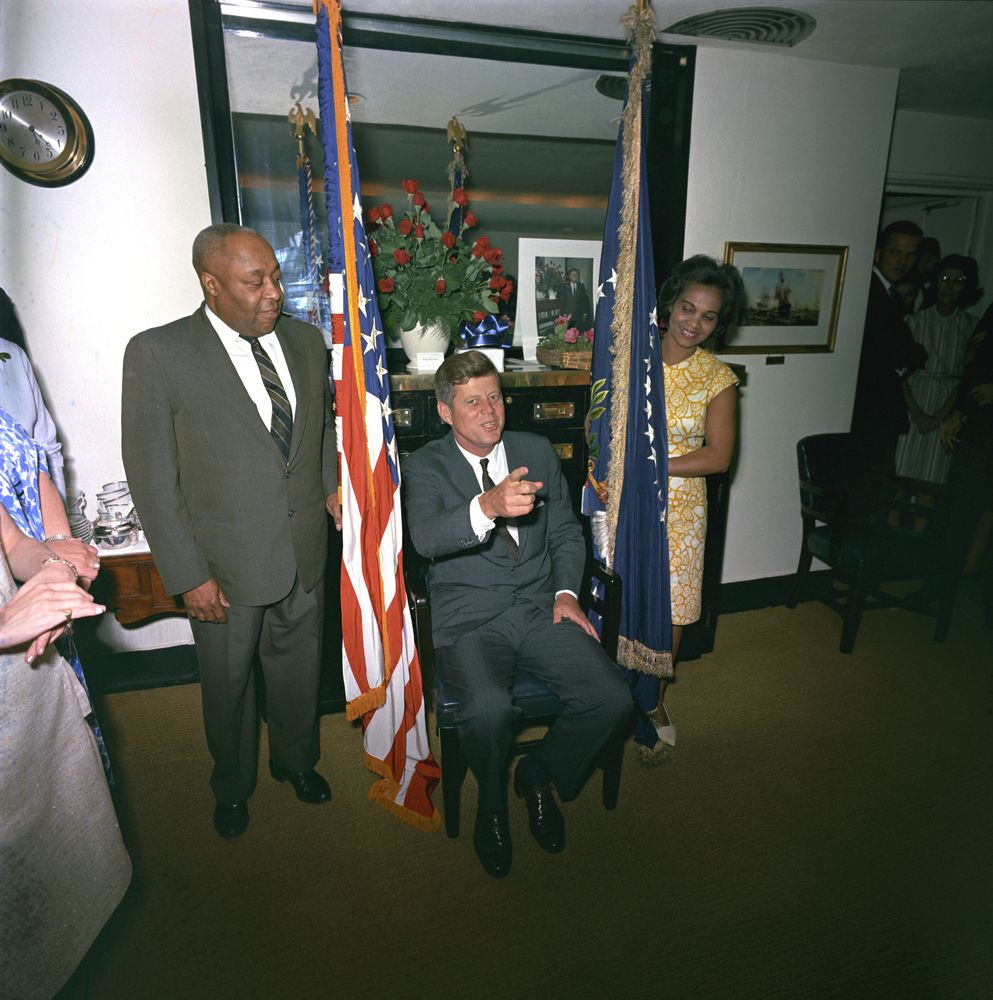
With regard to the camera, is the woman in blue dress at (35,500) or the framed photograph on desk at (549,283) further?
the framed photograph on desk at (549,283)

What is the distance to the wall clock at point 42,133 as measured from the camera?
2.32 meters

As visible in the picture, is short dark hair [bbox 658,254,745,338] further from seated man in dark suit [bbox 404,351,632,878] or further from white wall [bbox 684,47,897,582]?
white wall [bbox 684,47,897,582]

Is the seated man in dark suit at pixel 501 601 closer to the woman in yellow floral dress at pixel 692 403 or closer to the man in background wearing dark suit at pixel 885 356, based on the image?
the woman in yellow floral dress at pixel 692 403

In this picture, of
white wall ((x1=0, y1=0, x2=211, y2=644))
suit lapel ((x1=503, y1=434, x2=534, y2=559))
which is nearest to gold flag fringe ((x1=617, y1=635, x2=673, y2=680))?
suit lapel ((x1=503, y1=434, x2=534, y2=559))

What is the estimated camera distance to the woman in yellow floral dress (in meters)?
2.37

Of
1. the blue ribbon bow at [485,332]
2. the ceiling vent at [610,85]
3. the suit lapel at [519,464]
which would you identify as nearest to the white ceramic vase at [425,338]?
the blue ribbon bow at [485,332]

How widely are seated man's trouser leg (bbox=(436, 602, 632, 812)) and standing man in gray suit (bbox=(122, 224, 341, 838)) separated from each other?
62cm

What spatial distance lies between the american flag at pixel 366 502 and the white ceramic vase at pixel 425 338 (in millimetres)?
701

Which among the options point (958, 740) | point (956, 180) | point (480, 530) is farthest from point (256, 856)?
point (956, 180)

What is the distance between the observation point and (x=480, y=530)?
6.39 ft

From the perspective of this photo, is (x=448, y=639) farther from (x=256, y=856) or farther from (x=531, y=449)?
(x=256, y=856)

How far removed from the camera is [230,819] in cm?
214

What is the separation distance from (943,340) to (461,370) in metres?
3.96

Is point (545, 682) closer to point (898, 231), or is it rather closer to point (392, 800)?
point (392, 800)
